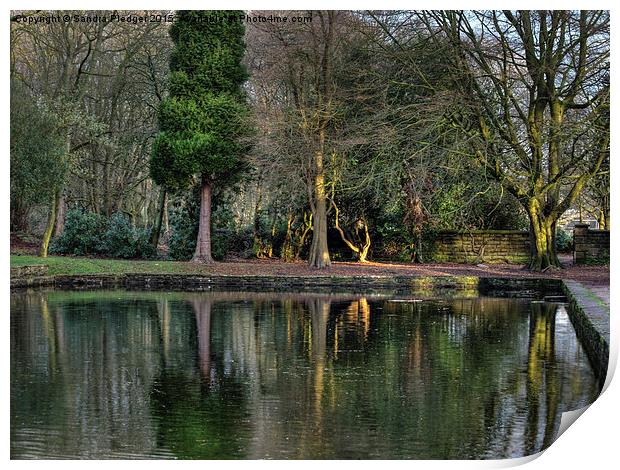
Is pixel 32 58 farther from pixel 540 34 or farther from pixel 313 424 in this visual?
pixel 313 424

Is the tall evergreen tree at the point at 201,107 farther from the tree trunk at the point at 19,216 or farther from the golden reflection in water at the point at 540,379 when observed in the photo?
the golden reflection in water at the point at 540,379

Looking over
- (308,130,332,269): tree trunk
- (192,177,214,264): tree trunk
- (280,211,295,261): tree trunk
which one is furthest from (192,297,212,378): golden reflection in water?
(280,211,295,261): tree trunk

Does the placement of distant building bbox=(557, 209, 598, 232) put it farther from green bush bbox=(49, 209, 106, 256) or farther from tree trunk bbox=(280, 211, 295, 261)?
green bush bbox=(49, 209, 106, 256)

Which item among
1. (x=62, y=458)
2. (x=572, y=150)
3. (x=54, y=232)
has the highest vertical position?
(x=572, y=150)

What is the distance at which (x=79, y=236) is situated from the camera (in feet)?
67.3

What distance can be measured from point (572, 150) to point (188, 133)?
25.2 ft

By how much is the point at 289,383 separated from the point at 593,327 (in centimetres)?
300

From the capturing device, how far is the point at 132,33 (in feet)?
69.3

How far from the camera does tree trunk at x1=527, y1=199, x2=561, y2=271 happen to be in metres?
18.6

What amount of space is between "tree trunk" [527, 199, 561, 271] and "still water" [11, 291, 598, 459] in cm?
523

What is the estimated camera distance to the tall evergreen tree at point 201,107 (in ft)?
65.2

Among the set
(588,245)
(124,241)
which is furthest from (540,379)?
(124,241)

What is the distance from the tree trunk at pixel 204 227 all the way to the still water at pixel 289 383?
733 cm
